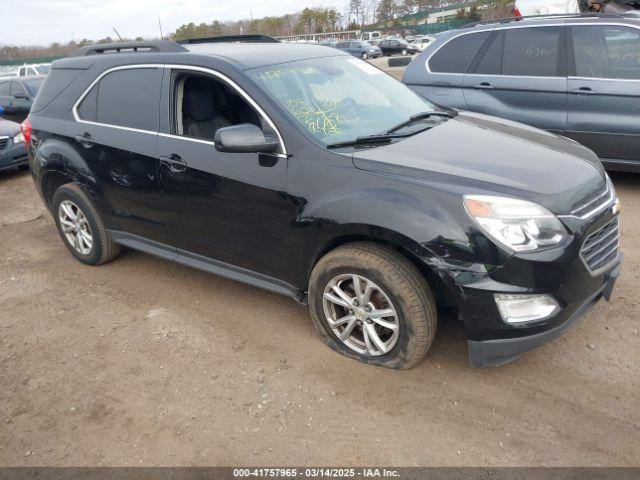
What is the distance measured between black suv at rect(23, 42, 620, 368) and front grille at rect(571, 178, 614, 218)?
0.01 m

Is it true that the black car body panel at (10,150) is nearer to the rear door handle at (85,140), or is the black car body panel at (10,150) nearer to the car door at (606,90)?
the rear door handle at (85,140)

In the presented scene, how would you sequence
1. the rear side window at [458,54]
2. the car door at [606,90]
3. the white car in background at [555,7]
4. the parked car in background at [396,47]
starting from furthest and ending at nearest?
the parked car in background at [396,47], the white car in background at [555,7], the rear side window at [458,54], the car door at [606,90]

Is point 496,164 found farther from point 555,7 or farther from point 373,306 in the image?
point 555,7

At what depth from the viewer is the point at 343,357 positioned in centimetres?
Answer: 314

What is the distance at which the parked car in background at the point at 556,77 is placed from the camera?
203 inches

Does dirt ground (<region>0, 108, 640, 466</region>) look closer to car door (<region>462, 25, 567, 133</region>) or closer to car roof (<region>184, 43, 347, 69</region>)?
Result: car roof (<region>184, 43, 347, 69</region>)

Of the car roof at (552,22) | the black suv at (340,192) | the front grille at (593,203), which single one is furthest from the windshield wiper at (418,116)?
the car roof at (552,22)

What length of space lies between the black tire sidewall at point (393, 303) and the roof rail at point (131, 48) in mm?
1949

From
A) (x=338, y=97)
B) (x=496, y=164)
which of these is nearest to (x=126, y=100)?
(x=338, y=97)

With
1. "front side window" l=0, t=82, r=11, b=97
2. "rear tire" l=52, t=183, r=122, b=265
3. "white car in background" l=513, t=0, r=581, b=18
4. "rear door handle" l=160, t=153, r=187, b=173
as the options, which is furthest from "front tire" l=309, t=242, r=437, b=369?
"front side window" l=0, t=82, r=11, b=97

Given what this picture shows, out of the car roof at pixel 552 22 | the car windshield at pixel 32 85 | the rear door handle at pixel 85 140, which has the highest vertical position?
the car roof at pixel 552 22

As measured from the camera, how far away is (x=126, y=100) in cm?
387

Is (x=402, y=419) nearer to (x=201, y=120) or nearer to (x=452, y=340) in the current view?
(x=452, y=340)

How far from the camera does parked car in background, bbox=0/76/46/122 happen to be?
1125 centimetres
